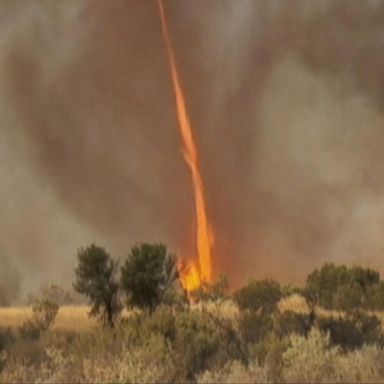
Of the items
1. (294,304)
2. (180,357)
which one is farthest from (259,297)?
(180,357)

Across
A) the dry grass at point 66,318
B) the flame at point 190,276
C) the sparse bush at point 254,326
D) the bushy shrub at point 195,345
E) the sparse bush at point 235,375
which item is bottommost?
the sparse bush at point 235,375

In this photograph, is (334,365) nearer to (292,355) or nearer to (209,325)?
(292,355)

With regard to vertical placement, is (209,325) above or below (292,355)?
above

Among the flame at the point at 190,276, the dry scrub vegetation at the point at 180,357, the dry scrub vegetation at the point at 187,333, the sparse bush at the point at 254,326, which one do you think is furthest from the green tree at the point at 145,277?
the flame at the point at 190,276

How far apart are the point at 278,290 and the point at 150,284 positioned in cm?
593

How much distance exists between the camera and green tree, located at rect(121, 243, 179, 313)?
24391mm

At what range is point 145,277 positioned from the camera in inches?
961

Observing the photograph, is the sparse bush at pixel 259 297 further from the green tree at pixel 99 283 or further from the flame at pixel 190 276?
the flame at pixel 190 276

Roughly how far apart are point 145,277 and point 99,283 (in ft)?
3.82

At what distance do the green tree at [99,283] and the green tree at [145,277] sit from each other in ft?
1.23

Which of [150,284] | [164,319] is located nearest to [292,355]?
[164,319]

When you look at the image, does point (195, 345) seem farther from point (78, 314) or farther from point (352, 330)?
point (78, 314)

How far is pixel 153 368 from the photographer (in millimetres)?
14562

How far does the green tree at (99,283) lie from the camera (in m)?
24.6
